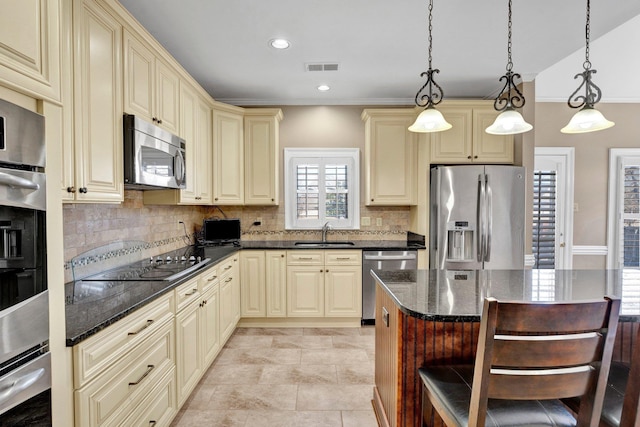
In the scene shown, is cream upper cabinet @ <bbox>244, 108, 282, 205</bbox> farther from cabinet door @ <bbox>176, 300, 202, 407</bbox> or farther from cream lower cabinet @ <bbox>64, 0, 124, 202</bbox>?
cream lower cabinet @ <bbox>64, 0, 124, 202</bbox>

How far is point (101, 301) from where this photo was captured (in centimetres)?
163

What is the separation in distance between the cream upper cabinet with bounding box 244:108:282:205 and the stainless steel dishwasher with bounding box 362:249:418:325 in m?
1.27

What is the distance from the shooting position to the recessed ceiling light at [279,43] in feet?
9.07

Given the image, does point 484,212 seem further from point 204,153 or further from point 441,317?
point 204,153

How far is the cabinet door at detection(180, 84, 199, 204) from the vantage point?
2.93m

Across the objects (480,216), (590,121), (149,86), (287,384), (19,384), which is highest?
(149,86)

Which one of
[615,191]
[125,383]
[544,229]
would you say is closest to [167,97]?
[125,383]

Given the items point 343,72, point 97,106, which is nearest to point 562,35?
point 343,72

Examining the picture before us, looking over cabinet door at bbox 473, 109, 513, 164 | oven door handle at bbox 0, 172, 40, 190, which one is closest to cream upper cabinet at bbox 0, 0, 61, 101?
oven door handle at bbox 0, 172, 40, 190

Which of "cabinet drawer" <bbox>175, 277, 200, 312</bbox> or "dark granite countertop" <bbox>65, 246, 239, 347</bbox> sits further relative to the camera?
"cabinet drawer" <bbox>175, 277, 200, 312</bbox>

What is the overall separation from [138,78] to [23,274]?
1611 millimetres

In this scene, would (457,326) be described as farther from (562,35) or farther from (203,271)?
(562,35)

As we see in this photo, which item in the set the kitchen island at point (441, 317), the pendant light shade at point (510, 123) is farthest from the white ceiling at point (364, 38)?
the kitchen island at point (441, 317)

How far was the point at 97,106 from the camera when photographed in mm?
1774
